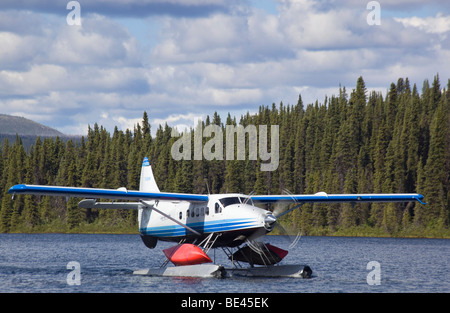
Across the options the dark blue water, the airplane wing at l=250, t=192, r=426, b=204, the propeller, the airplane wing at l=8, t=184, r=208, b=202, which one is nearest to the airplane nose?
the propeller

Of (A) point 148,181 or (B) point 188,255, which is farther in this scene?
(A) point 148,181

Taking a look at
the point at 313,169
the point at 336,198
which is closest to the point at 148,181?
the point at 336,198

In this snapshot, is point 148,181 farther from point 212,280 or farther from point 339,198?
point 339,198

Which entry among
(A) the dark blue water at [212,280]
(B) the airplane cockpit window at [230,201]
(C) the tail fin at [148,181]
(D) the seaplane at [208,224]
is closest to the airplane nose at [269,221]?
(D) the seaplane at [208,224]

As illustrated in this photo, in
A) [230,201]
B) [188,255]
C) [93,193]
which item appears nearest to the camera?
[93,193]

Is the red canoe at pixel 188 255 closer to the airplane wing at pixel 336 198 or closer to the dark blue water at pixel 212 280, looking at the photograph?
the dark blue water at pixel 212 280

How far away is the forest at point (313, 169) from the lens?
290ft

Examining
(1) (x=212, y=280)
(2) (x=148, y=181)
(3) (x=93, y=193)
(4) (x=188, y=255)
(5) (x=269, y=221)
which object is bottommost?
(1) (x=212, y=280)

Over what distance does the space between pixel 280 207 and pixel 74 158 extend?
3717 inches

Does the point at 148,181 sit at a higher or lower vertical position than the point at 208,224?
higher

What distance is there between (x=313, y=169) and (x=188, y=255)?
82166mm

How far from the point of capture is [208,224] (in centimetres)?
2773
